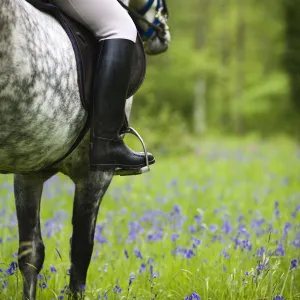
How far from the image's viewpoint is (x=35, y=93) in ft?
6.36

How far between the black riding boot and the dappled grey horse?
0.09 metres

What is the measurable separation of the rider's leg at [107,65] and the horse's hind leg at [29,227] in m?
0.47

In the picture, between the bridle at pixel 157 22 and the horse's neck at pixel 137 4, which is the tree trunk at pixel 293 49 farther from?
the horse's neck at pixel 137 4

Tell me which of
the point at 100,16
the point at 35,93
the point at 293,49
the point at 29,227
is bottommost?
the point at 293,49

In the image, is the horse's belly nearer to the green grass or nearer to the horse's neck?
the green grass

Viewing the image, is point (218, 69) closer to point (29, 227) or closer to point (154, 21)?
point (154, 21)

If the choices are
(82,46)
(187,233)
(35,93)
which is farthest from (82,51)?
(187,233)

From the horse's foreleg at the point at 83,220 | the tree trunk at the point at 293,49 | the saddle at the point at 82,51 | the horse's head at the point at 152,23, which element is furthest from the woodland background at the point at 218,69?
the saddle at the point at 82,51

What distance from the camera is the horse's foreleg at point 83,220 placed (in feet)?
8.48

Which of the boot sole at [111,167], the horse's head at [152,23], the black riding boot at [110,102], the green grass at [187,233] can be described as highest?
the horse's head at [152,23]

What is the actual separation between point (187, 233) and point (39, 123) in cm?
299

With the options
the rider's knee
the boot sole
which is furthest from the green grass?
the rider's knee

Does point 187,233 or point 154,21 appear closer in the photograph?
point 154,21

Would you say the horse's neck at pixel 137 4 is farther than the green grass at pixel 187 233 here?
Yes
